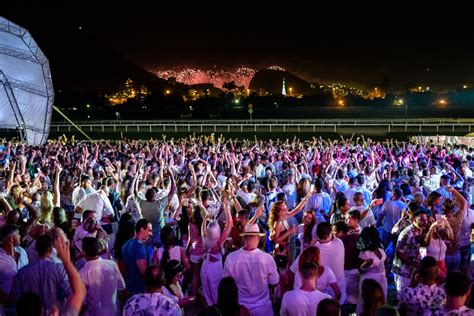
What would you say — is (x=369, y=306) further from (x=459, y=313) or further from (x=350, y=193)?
(x=350, y=193)

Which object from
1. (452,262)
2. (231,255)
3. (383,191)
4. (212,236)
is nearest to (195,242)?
(212,236)

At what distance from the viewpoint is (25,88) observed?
2772 centimetres

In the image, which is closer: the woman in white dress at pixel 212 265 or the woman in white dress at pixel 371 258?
the woman in white dress at pixel 371 258

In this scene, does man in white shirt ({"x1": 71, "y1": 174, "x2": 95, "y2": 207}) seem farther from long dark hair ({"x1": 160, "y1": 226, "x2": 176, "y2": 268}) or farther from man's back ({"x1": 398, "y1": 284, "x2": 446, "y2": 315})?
man's back ({"x1": 398, "y1": 284, "x2": 446, "y2": 315})

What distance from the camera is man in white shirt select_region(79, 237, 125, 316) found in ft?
16.3

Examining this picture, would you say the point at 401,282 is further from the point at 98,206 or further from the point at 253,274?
the point at 98,206

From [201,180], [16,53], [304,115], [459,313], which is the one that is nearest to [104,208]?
[201,180]

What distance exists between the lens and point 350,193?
9.39 meters

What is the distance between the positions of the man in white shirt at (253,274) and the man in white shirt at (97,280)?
1.10 meters

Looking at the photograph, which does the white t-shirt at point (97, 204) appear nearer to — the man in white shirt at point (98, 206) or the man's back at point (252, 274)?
the man in white shirt at point (98, 206)

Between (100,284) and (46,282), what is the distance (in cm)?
48

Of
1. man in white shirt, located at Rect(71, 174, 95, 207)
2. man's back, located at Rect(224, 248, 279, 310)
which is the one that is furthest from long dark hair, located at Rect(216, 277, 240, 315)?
man in white shirt, located at Rect(71, 174, 95, 207)

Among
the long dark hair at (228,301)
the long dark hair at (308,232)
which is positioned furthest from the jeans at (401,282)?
the long dark hair at (228,301)

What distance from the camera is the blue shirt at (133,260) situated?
18.9 ft
